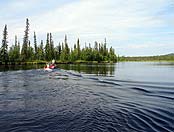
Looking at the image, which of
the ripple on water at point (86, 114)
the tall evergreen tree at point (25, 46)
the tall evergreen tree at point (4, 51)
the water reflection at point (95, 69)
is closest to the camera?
the ripple on water at point (86, 114)

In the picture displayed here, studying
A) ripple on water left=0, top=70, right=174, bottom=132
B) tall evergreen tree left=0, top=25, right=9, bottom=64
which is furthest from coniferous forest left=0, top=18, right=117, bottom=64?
ripple on water left=0, top=70, right=174, bottom=132

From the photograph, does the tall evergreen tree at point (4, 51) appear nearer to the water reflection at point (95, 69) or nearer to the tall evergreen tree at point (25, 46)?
the tall evergreen tree at point (25, 46)

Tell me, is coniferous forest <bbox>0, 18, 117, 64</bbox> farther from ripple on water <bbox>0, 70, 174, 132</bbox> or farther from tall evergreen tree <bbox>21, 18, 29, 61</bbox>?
ripple on water <bbox>0, 70, 174, 132</bbox>

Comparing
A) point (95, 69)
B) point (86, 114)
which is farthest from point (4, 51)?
point (86, 114)

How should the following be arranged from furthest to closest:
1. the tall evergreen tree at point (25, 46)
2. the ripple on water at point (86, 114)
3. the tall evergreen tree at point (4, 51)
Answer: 1. the tall evergreen tree at point (25, 46)
2. the tall evergreen tree at point (4, 51)
3. the ripple on water at point (86, 114)

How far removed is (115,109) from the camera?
2134cm

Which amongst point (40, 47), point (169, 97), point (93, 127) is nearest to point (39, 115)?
point (93, 127)

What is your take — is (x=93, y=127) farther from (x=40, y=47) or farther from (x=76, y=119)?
(x=40, y=47)

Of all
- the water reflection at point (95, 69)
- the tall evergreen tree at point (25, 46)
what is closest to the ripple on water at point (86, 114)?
the water reflection at point (95, 69)

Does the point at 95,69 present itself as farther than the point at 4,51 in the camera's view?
No

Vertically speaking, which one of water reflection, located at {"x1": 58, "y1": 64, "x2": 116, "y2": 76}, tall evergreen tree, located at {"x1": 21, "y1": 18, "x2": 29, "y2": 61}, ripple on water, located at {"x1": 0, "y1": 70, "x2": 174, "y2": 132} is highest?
tall evergreen tree, located at {"x1": 21, "y1": 18, "x2": 29, "y2": 61}

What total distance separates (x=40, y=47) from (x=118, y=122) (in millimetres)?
138256

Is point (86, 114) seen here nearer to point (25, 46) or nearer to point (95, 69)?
point (95, 69)

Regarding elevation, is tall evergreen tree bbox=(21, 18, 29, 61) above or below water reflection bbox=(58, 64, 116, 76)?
above
